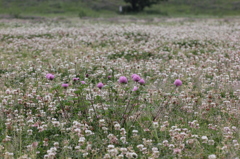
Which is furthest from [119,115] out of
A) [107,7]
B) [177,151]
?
[107,7]

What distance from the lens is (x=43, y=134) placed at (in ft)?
18.0

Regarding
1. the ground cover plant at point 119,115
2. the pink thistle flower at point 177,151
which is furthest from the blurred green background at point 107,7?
the pink thistle flower at point 177,151

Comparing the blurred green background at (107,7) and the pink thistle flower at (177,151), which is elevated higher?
the blurred green background at (107,7)

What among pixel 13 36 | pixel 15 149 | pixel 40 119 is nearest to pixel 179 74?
pixel 40 119

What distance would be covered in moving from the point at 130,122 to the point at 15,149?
7.12ft

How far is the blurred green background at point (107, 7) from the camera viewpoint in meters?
48.2

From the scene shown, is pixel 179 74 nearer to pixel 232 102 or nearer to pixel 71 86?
pixel 232 102

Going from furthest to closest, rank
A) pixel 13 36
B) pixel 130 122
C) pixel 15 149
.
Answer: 1. pixel 13 36
2. pixel 130 122
3. pixel 15 149

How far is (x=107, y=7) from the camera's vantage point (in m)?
52.9

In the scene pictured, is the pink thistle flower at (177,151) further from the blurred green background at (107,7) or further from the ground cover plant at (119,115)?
the blurred green background at (107,7)

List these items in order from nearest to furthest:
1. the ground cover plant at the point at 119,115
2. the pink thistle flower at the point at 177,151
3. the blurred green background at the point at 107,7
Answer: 1. the pink thistle flower at the point at 177,151
2. the ground cover plant at the point at 119,115
3. the blurred green background at the point at 107,7

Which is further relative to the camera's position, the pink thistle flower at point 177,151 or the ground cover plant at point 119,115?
the ground cover plant at point 119,115

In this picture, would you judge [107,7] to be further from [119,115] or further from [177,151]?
[177,151]

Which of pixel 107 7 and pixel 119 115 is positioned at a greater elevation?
pixel 107 7
